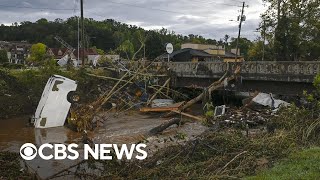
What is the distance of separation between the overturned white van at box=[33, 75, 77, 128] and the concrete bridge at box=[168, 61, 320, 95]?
32.4 ft

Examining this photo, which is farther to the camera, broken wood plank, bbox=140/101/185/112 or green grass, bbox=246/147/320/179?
broken wood plank, bbox=140/101/185/112

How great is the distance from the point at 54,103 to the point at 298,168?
14502 mm

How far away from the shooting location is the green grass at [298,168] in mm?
7903

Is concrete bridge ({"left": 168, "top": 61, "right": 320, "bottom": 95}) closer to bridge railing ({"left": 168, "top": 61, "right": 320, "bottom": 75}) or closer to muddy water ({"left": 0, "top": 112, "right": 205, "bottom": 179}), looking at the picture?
bridge railing ({"left": 168, "top": 61, "right": 320, "bottom": 75})

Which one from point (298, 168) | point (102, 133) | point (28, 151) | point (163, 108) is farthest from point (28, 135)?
point (298, 168)

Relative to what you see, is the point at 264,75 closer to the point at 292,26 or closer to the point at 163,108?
the point at 163,108

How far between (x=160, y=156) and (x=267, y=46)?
32951 mm

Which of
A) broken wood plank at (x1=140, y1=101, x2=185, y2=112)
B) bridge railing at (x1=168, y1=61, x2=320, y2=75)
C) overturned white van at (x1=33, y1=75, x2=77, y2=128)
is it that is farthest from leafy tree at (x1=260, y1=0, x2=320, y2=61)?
overturned white van at (x1=33, y1=75, x2=77, y2=128)

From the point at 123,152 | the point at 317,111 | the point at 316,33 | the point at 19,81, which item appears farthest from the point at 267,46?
the point at 123,152

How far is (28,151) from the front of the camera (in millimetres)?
14586

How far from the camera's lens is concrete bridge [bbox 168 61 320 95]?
20728mm

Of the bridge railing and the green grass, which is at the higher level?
the bridge railing

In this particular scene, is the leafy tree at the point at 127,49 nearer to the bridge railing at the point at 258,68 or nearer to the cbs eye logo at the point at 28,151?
the bridge railing at the point at 258,68

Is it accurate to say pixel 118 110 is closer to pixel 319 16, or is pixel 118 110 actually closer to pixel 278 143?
pixel 278 143
